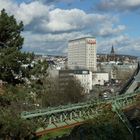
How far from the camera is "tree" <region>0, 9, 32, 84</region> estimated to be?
23.1 m

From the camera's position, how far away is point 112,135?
543 inches

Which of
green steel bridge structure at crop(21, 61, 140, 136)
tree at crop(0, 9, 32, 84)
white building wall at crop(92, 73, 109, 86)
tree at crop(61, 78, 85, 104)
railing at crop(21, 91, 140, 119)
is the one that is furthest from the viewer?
white building wall at crop(92, 73, 109, 86)

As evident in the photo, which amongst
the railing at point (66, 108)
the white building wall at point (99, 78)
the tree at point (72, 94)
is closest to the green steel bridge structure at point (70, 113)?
the railing at point (66, 108)

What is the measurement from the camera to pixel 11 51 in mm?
23328

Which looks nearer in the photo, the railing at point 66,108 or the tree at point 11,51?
the tree at point 11,51

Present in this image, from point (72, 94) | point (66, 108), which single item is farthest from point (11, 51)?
point (72, 94)

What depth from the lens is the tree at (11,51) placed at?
2315 cm

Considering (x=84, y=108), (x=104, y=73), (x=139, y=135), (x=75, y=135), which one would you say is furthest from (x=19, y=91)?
(x=104, y=73)

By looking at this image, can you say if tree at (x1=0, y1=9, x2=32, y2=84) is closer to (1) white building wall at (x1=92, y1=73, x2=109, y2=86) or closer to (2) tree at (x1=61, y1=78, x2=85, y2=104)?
(2) tree at (x1=61, y1=78, x2=85, y2=104)

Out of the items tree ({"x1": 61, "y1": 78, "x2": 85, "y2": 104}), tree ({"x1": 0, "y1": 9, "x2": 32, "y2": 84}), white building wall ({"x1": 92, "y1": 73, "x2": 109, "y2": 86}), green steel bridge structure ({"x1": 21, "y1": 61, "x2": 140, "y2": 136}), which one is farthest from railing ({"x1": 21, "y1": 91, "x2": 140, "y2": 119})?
white building wall ({"x1": 92, "y1": 73, "x2": 109, "y2": 86})

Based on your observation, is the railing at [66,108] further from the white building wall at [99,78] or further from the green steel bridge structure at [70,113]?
the white building wall at [99,78]

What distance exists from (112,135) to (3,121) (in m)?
10.1

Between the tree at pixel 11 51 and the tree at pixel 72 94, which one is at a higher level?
the tree at pixel 11 51

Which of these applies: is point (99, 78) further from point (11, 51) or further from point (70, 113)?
point (11, 51)
